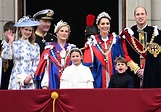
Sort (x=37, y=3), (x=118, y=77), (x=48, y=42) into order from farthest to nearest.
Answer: (x=37, y=3)
(x=48, y=42)
(x=118, y=77)

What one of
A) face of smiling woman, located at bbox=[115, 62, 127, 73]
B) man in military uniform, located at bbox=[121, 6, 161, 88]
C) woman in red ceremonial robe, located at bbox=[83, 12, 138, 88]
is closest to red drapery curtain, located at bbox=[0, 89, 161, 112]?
face of smiling woman, located at bbox=[115, 62, 127, 73]

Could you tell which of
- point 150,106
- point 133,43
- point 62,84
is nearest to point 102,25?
point 133,43

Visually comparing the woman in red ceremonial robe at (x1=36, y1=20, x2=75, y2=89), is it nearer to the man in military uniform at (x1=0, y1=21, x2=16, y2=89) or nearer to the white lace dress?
the white lace dress

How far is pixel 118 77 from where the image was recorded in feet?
27.6

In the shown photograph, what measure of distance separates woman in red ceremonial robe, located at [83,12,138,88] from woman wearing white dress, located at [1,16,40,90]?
783mm

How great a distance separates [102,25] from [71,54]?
68 centimetres

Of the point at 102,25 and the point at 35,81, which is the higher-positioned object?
the point at 102,25

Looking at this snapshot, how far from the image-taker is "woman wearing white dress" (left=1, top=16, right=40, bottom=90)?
8.62 meters

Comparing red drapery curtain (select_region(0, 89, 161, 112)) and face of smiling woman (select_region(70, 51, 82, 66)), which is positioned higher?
face of smiling woman (select_region(70, 51, 82, 66))

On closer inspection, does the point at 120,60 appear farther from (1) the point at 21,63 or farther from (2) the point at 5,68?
(2) the point at 5,68

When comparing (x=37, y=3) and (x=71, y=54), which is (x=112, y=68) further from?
(x=37, y=3)

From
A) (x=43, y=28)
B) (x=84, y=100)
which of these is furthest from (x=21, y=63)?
(x=84, y=100)

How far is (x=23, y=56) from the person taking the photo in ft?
28.6

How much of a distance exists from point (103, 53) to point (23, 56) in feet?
3.86
